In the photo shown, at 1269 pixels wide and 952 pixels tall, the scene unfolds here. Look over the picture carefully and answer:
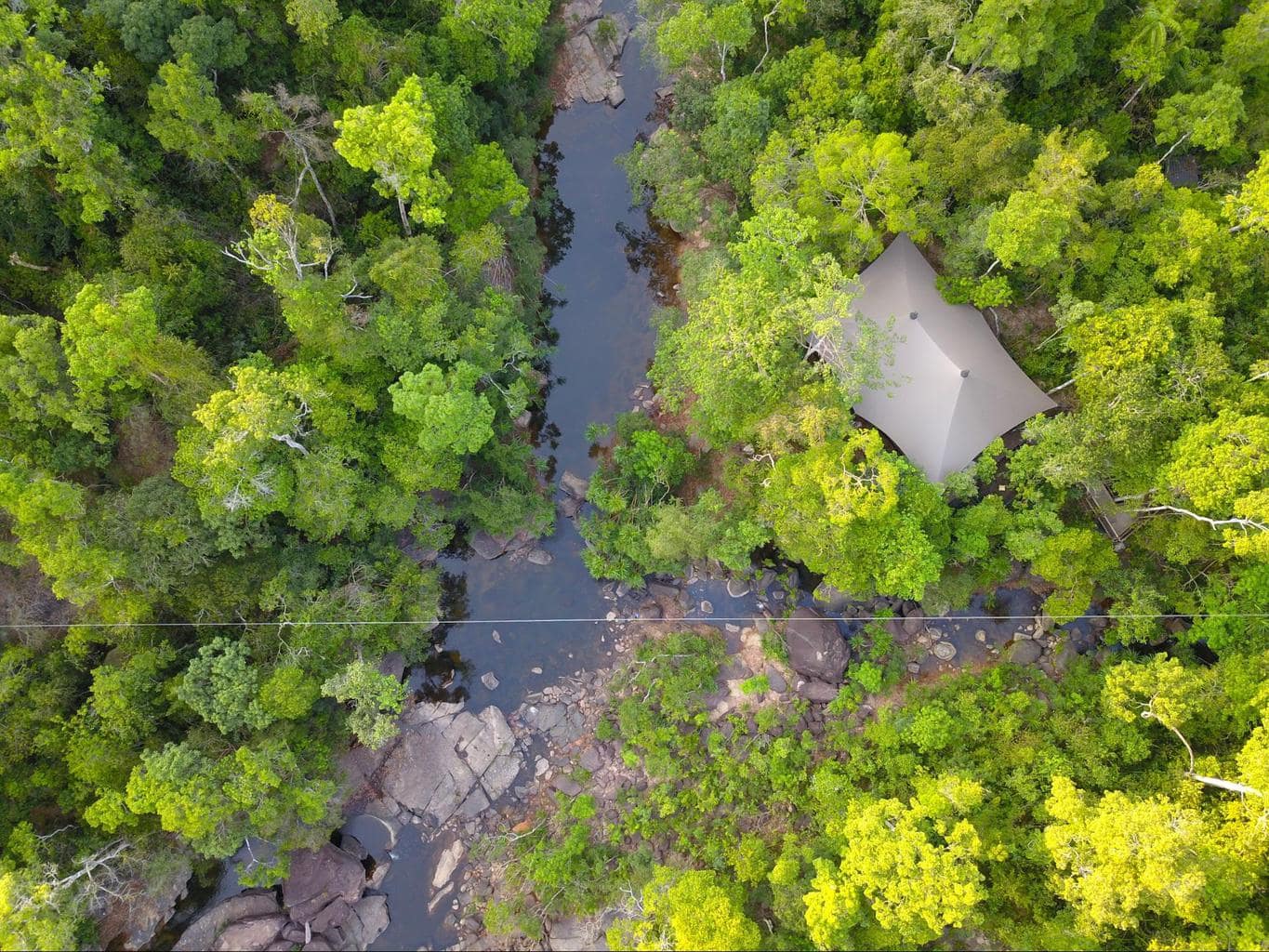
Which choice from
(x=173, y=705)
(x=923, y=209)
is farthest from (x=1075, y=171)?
(x=173, y=705)

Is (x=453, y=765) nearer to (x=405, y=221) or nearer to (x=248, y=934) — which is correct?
(x=248, y=934)

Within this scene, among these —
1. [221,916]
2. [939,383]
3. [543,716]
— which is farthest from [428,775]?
[939,383]

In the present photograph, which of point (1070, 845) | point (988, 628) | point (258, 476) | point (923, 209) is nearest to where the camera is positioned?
point (1070, 845)

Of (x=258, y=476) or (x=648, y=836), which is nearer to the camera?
(x=258, y=476)

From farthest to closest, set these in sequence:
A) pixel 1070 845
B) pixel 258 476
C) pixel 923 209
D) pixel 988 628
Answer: pixel 988 628 → pixel 923 209 → pixel 258 476 → pixel 1070 845

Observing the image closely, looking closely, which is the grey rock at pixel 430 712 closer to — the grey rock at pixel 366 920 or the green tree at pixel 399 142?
A: the grey rock at pixel 366 920

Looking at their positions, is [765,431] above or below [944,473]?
above

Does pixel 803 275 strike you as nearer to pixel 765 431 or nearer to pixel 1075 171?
pixel 765 431
